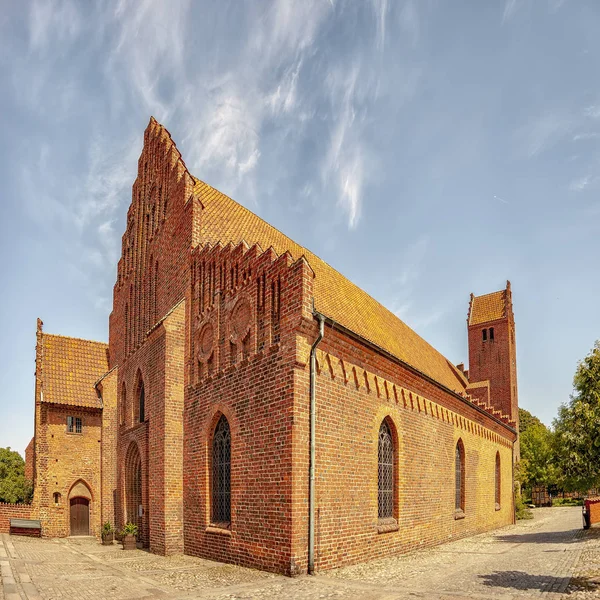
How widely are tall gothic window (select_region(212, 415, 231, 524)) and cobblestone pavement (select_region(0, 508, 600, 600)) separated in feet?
3.74

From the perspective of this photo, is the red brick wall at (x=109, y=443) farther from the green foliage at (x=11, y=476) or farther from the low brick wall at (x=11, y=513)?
the green foliage at (x=11, y=476)

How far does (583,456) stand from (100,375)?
19343 millimetres

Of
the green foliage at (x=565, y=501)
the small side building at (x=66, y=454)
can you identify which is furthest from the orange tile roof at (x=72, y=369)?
the green foliage at (x=565, y=501)

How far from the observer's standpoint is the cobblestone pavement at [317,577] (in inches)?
381

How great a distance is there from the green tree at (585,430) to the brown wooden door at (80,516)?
60.7 ft

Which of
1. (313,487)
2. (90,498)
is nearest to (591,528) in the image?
(313,487)

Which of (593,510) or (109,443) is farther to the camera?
(593,510)

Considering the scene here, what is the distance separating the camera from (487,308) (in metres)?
44.4

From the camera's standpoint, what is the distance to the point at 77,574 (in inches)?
480

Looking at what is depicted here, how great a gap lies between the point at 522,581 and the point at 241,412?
260 inches

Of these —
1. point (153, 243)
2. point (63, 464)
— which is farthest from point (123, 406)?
point (153, 243)

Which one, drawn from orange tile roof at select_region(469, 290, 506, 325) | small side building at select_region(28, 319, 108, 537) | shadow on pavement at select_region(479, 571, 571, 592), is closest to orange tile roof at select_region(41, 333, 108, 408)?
small side building at select_region(28, 319, 108, 537)

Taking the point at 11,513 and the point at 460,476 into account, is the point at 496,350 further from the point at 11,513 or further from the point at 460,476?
the point at 11,513

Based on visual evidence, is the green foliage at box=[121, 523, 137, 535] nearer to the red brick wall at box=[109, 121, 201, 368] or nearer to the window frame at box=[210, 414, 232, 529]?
the window frame at box=[210, 414, 232, 529]
